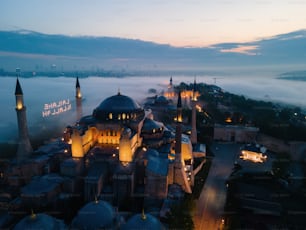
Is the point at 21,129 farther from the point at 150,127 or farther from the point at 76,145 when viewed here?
the point at 150,127

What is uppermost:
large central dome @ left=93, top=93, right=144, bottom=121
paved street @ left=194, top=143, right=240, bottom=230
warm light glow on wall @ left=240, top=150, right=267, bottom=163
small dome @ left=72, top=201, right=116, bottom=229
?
large central dome @ left=93, top=93, right=144, bottom=121

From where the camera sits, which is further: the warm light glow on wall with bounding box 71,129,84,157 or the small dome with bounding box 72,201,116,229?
the warm light glow on wall with bounding box 71,129,84,157

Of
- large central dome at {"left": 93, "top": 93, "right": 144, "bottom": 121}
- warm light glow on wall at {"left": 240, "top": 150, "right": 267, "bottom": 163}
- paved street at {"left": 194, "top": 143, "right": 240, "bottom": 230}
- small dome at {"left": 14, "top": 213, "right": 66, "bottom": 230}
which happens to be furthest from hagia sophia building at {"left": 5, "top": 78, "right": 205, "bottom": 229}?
warm light glow on wall at {"left": 240, "top": 150, "right": 267, "bottom": 163}

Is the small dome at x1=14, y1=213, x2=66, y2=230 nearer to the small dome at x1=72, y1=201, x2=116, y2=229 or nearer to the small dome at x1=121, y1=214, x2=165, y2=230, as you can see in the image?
the small dome at x1=72, y1=201, x2=116, y2=229

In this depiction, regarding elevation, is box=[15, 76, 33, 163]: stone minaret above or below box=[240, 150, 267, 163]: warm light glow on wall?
above

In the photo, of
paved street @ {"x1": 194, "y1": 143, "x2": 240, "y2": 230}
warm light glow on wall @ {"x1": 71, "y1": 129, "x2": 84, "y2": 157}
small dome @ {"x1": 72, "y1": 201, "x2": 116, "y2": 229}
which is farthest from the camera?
warm light glow on wall @ {"x1": 71, "y1": 129, "x2": 84, "y2": 157}

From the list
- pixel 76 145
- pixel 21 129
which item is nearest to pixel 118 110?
pixel 76 145

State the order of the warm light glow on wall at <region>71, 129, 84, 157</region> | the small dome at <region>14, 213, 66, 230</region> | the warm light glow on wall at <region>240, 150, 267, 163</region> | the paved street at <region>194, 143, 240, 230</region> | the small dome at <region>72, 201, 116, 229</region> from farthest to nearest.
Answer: the warm light glow on wall at <region>240, 150, 267, 163</region> < the warm light glow on wall at <region>71, 129, 84, 157</region> < the paved street at <region>194, 143, 240, 230</region> < the small dome at <region>72, 201, 116, 229</region> < the small dome at <region>14, 213, 66, 230</region>

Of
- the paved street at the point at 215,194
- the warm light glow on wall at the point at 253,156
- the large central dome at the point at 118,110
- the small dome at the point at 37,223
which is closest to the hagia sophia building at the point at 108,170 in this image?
the large central dome at the point at 118,110
